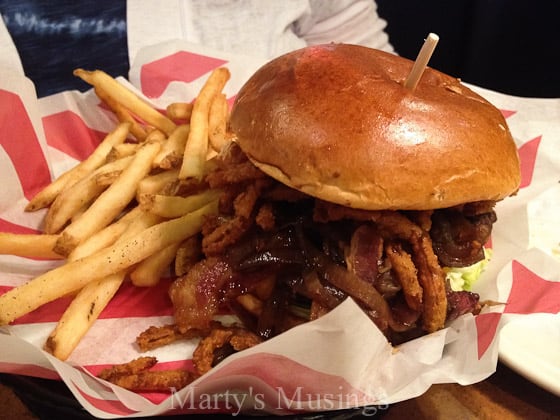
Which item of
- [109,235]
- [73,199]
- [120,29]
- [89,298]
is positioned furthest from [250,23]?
[89,298]

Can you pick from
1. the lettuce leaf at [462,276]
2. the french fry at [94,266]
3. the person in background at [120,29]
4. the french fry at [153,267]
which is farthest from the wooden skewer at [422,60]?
the person in background at [120,29]

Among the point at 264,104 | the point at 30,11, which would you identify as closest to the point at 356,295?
the point at 264,104

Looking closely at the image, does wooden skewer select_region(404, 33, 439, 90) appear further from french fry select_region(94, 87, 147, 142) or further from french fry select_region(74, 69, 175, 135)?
french fry select_region(94, 87, 147, 142)

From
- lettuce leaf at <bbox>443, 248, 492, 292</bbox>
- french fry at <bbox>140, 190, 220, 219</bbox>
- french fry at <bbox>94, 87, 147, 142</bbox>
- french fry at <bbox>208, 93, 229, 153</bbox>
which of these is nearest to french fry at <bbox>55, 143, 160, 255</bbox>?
french fry at <bbox>140, 190, 220, 219</bbox>

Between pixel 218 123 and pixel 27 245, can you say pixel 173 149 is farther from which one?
pixel 27 245

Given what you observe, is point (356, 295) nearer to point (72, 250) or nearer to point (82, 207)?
point (72, 250)

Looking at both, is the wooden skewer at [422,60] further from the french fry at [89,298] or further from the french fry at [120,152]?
the french fry at [120,152]
